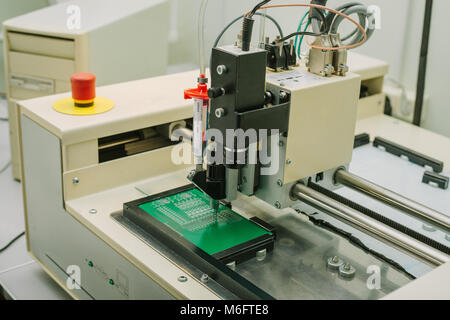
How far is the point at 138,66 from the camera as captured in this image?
6.30ft

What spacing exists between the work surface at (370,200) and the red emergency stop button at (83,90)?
0.44 m

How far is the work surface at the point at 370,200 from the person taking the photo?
1213mm

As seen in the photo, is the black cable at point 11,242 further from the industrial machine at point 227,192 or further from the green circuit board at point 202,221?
the green circuit board at point 202,221

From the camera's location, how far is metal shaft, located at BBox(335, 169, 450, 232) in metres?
0.95

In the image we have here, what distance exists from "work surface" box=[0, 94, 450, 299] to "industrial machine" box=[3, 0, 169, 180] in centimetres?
36

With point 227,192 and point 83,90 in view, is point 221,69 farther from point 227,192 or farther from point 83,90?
point 83,90

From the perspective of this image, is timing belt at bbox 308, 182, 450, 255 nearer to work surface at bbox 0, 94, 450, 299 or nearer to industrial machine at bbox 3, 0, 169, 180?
work surface at bbox 0, 94, 450, 299

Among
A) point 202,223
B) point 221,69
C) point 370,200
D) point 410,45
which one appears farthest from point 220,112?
point 410,45

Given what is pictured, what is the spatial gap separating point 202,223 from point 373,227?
302 mm

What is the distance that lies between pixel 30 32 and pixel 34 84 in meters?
0.16

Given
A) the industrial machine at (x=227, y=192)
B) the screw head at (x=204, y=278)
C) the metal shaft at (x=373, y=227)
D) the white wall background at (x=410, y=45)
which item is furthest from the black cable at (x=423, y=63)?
the screw head at (x=204, y=278)

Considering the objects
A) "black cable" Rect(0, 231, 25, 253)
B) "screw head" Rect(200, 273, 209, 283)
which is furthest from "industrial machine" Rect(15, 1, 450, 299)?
"black cable" Rect(0, 231, 25, 253)

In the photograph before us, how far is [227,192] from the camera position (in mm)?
962
